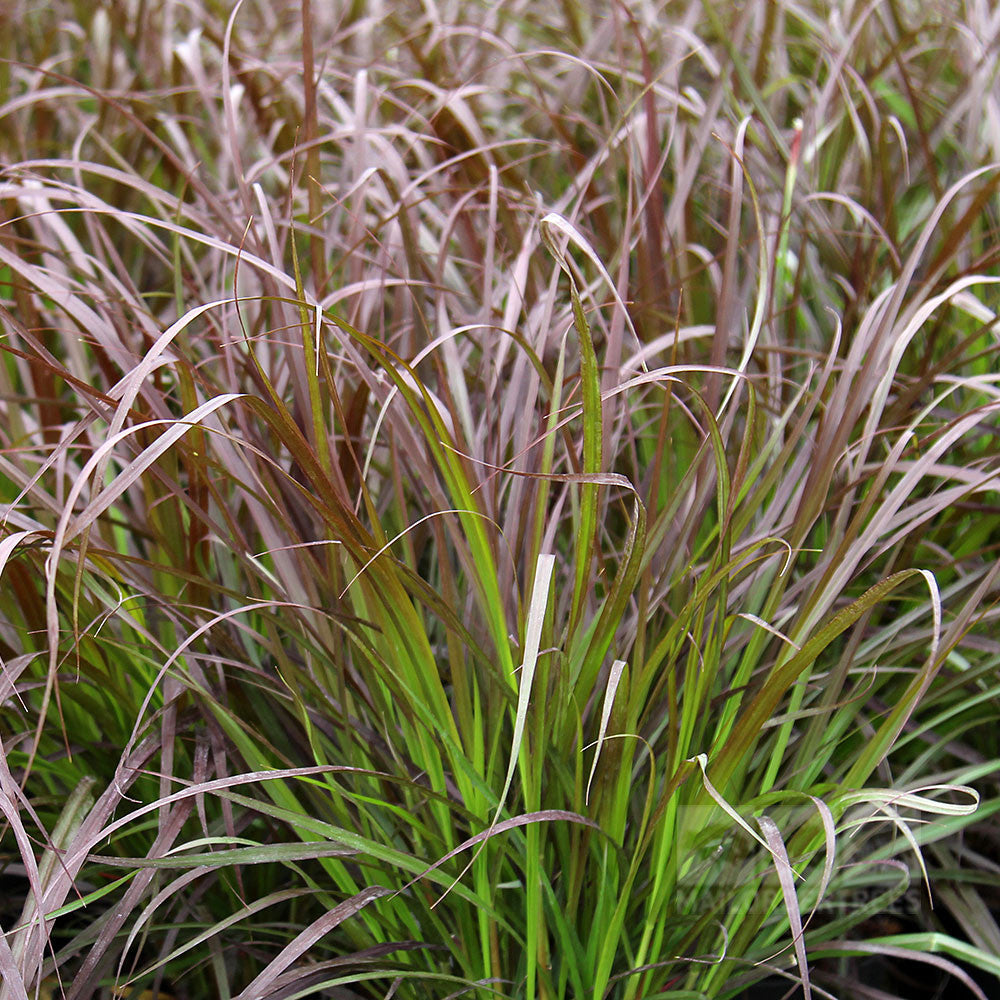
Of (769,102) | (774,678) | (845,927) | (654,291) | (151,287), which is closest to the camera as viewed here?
(774,678)

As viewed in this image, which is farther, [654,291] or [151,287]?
[151,287]

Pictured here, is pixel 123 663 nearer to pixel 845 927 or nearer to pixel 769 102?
pixel 845 927

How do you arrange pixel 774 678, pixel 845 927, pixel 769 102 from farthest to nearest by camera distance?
pixel 769 102
pixel 845 927
pixel 774 678

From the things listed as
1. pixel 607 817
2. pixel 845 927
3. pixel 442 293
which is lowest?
pixel 845 927

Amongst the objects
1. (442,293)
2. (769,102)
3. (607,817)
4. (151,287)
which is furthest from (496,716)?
(769,102)

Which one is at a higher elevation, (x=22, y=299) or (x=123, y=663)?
(x=22, y=299)

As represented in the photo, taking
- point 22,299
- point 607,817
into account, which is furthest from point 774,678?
point 22,299
